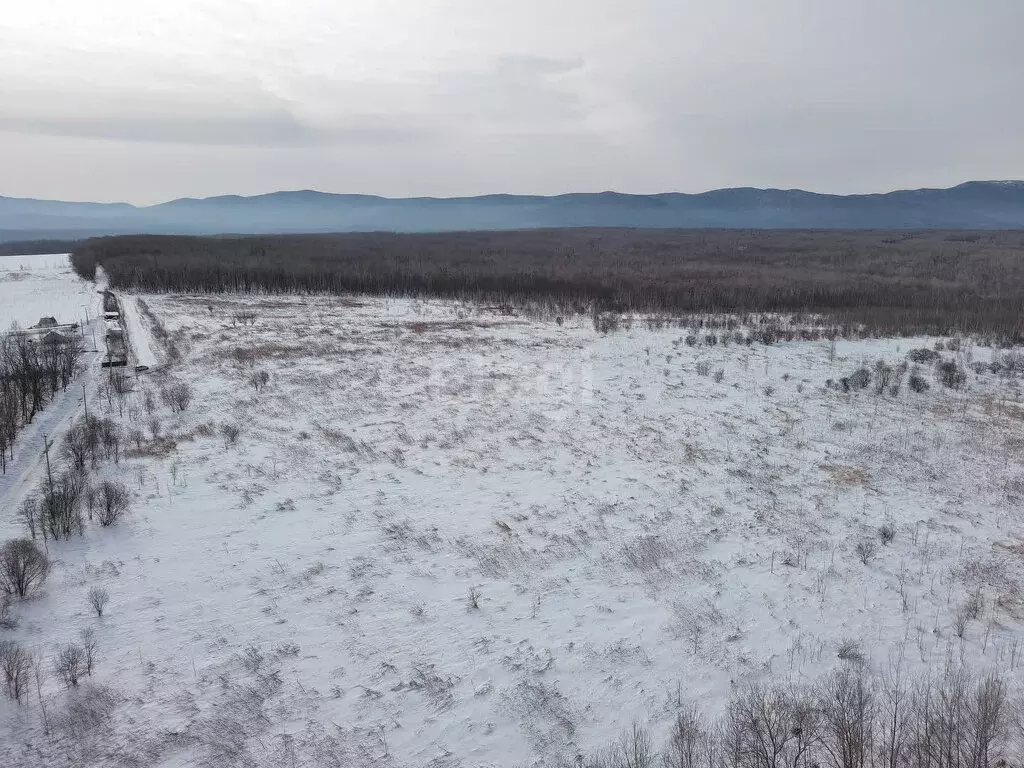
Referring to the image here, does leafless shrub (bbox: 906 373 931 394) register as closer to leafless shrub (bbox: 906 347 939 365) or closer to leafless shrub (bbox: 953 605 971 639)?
leafless shrub (bbox: 906 347 939 365)

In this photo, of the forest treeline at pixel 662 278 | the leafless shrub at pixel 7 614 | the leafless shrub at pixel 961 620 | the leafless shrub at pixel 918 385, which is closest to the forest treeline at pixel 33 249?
the forest treeline at pixel 662 278

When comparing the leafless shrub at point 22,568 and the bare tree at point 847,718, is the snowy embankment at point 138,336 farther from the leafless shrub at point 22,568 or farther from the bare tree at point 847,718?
the bare tree at point 847,718

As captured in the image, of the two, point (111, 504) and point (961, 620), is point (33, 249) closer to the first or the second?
point (111, 504)

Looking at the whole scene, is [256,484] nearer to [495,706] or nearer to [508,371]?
[495,706]

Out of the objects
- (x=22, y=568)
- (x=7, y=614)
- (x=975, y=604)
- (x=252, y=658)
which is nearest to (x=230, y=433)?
(x=22, y=568)

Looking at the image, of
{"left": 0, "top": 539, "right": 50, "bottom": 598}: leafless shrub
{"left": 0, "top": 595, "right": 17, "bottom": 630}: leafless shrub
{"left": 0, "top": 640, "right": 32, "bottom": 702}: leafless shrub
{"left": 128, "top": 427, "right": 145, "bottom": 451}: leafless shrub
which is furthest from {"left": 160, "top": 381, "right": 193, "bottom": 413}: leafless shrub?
{"left": 0, "top": 640, "right": 32, "bottom": 702}: leafless shrub

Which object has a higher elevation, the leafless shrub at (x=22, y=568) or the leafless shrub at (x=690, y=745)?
the leafless shrub at (x=22, y=568)
